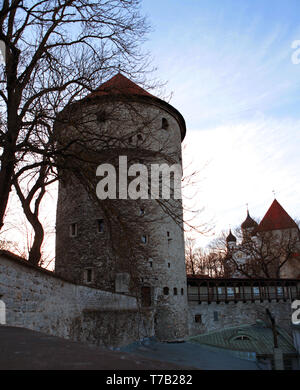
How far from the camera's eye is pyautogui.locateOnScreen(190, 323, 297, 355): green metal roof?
1631 cm

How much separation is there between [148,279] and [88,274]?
268 centimetres

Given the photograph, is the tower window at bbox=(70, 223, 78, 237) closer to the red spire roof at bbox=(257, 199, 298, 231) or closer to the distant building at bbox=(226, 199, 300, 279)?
the distant building at bbox=(226, 199, 300, 279)

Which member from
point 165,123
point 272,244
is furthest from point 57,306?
point 272,244

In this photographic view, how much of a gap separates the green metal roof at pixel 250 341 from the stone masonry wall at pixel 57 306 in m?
6.66

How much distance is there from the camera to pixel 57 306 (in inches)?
262

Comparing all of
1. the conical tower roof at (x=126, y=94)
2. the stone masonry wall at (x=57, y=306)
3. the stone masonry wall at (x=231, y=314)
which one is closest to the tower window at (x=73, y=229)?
the stone masonry wall at (x=57, y=306)

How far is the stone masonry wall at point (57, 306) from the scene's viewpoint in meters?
4.93

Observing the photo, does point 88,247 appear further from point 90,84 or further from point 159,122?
point 90,84

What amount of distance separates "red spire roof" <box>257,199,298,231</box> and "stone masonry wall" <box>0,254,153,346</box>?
99.0 feet

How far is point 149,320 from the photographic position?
595 inches

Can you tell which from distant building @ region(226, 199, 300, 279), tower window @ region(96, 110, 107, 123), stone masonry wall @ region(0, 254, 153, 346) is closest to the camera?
stone masonry wall @ region(0, 254, 153, 346)

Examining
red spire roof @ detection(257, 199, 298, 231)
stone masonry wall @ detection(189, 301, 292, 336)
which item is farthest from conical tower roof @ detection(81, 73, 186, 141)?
red spire roof @ detection(257, 199, 298, 231)

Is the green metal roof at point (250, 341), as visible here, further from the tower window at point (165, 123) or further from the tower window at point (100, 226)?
the tower window at point (165, 123)

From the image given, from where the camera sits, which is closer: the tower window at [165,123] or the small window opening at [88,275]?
the small window opening at [88,275]
